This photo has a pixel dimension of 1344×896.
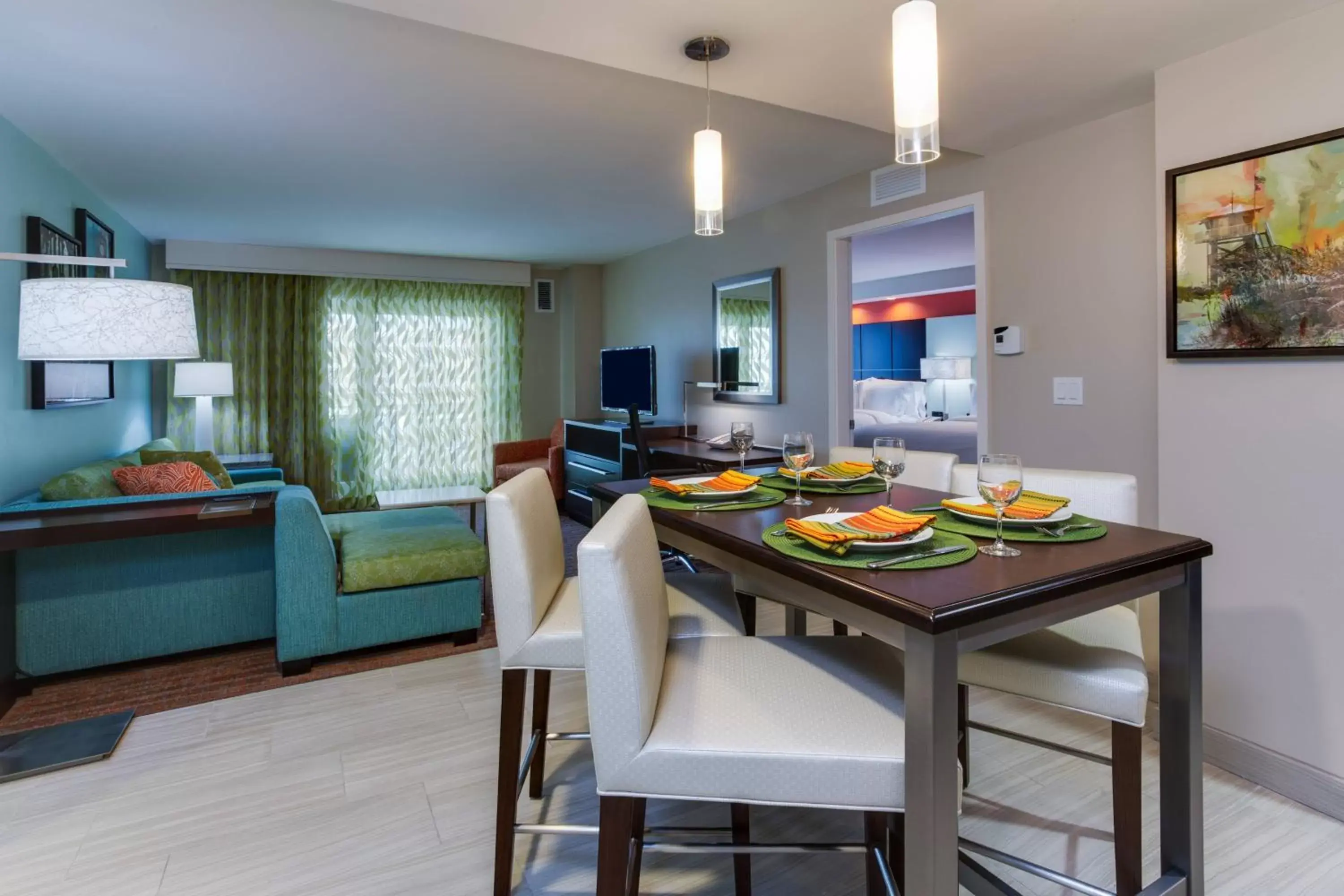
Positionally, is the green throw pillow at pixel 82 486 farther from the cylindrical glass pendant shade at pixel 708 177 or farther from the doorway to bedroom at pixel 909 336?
the doorway to bedroom at pixel 909 336

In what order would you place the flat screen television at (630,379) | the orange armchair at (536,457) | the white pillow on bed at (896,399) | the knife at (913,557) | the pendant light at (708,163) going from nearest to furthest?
the knife at (913,557) < the pendant light at (708,163) < the flat screen television at (630,379) < the orange armchair at (536,457) < the white pillow on bed at (896,399)

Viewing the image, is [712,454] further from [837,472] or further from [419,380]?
[419,380]

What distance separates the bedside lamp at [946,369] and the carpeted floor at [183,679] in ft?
21.3

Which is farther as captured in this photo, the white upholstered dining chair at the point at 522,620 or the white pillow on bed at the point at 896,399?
the white pillow on bed at the point at 896,399

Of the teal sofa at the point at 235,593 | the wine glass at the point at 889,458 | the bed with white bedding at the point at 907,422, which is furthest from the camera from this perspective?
the bed with white bedding at the point at 907,422

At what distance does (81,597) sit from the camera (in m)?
2.69

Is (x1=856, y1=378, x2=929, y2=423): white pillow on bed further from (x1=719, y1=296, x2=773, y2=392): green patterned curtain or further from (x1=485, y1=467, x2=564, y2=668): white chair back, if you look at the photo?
(x1=485, y1=467, x2=564, y2=668): white chair back

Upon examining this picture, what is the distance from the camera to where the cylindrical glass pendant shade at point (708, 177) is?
210cm

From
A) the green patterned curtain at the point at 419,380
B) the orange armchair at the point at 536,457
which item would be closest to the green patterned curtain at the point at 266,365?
the green patterned curtain at the point at 419,380

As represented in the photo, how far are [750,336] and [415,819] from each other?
347 cm

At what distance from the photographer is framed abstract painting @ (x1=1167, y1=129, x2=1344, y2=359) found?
1954 mm

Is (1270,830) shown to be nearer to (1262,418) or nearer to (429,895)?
(1262,418)

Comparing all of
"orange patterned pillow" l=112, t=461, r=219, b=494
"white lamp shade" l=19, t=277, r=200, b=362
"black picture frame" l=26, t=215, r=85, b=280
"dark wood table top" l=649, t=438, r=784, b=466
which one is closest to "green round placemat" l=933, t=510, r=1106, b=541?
"white lamp shade" l=19, t=277, r=200, b=362

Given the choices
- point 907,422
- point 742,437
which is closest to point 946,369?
point 907,422
